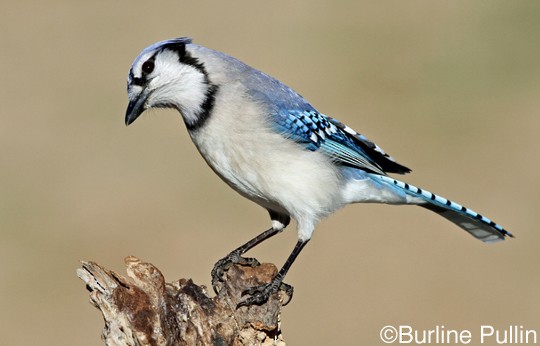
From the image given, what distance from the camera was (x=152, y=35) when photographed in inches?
493

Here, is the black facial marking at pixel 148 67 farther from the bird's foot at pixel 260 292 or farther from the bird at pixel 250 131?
the bird's foot at pixel 260 292

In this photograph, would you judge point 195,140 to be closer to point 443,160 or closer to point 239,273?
point 239,273

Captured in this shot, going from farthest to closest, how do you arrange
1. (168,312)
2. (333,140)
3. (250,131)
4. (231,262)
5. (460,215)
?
(460,215) → (333,140) → (231,262) → (250,131) → (168,312)

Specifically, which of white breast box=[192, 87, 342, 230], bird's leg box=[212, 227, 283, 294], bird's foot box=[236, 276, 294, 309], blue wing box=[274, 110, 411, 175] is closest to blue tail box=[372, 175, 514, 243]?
blue wing box=[274, 110, 411, 175]

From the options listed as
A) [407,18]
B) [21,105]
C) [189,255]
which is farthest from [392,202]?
[407,18]

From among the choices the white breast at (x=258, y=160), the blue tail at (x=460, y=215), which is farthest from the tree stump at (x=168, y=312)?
the blue tail at (x=460, y=215)

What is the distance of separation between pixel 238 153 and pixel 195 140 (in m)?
0.27

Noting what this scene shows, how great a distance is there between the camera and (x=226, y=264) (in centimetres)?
545

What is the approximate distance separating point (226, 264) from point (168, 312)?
109cm

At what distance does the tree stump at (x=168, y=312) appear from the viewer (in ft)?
14.0

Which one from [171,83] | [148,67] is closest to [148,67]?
[148,67]

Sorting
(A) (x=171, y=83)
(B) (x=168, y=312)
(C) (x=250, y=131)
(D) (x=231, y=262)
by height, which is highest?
(A) (x=171, y=83)

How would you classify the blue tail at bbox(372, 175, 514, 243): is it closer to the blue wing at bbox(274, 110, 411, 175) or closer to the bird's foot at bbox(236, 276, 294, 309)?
the blue wing at bbox(274, 110, 411, 175)

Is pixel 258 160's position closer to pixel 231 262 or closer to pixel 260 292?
pixel 231 262
